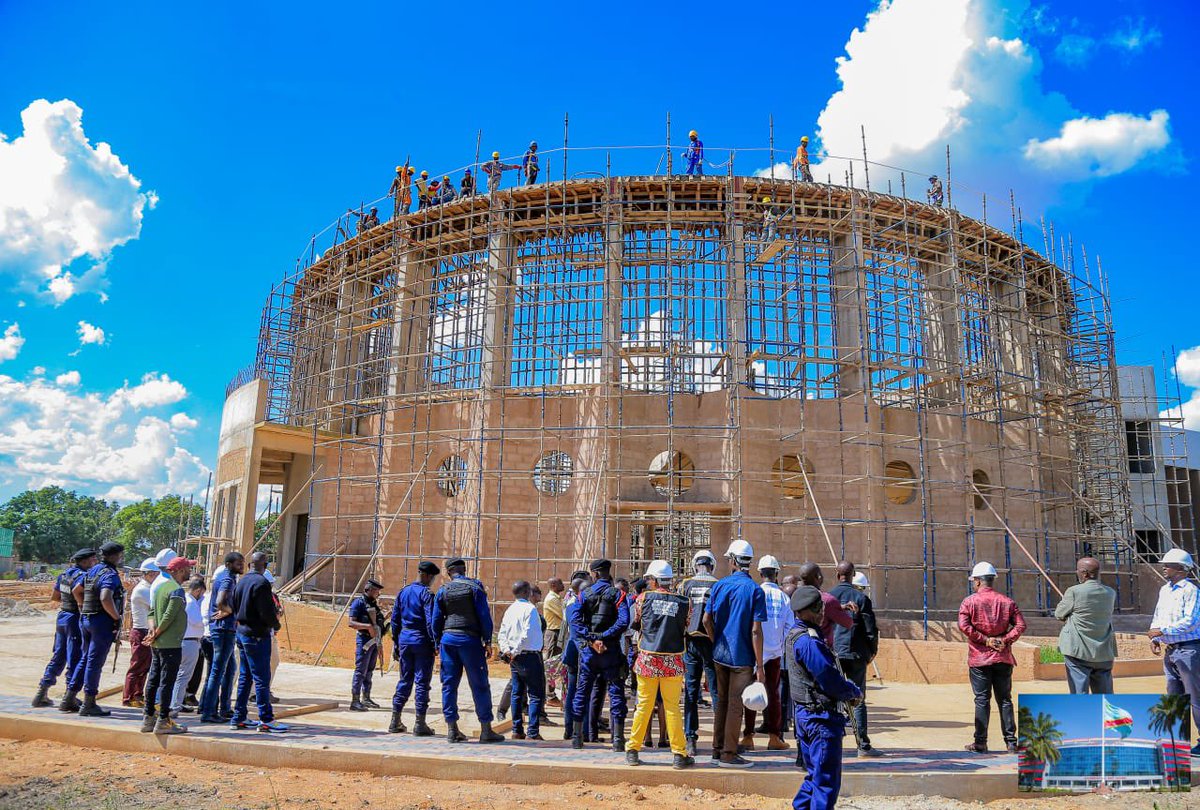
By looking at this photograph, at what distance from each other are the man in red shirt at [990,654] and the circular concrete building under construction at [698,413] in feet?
27.8

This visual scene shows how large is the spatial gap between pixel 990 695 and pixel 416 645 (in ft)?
16.4

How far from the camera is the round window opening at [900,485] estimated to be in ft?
58.4

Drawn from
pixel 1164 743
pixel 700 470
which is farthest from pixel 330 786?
pixel 700 470

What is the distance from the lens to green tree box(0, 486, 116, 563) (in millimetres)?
63688

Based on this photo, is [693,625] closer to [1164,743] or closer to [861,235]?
[1164,743]

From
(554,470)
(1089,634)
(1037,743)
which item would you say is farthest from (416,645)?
(554,470)

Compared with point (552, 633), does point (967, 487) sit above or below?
above

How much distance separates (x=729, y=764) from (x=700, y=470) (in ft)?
36.1

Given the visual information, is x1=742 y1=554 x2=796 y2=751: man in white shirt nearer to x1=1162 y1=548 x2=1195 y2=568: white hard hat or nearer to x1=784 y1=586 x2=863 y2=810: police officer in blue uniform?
x1=784 y1=586 x2=863 y2=810: police officer in blue uniform

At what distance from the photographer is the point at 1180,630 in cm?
687

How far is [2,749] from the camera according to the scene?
7.04m

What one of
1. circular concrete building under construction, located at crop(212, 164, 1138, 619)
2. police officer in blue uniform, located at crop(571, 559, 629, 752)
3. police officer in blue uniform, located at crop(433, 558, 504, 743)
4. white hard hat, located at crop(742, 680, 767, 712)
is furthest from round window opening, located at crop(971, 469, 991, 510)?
white hard hat, located at crop(742, 680, 767, 712)

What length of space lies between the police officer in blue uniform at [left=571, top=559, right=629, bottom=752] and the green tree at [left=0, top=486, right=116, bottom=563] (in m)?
65.9

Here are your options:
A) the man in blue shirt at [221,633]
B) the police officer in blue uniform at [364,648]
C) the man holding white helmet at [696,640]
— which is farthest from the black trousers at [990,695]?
the man in blue shirt at [221,633]
